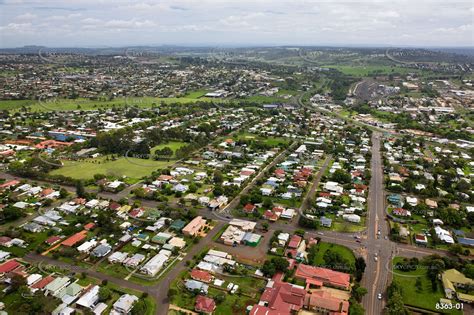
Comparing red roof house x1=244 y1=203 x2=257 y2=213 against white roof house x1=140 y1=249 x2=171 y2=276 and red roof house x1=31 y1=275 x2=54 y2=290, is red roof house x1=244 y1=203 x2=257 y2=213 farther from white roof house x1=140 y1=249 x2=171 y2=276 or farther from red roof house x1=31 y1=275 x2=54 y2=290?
red roof house x1=31 y1=275 x2=54 y2=290

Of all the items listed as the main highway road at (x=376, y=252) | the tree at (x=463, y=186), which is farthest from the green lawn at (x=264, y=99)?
the tree at (x=463, y=186)

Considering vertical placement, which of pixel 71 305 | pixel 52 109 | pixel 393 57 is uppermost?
pixel 393 57

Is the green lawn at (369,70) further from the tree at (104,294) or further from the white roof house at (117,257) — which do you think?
the tree at (104,294)

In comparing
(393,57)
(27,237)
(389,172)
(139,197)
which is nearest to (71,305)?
(27,237)

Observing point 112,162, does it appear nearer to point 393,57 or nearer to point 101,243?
point 101,243

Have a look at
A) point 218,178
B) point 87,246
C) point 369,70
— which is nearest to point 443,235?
point 218,178

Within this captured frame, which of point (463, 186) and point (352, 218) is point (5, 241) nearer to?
point (352, 218)

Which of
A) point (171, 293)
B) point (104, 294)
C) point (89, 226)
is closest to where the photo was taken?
point (104, 294)
